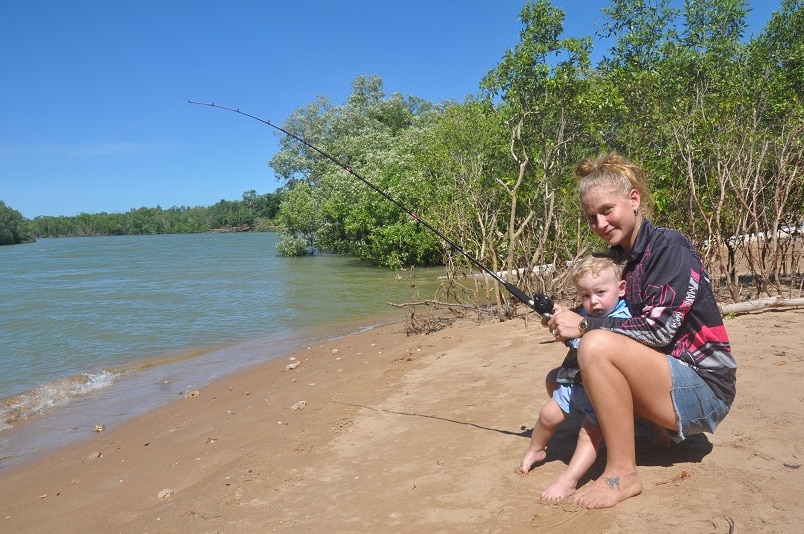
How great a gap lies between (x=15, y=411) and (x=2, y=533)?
3.33 meters

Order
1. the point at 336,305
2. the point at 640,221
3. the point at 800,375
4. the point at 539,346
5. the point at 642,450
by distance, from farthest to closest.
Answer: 1. the point at 336,305
2. the point at 539,346
3. the point at 800,375
4. the point at 642,450
5. the point at 640,221

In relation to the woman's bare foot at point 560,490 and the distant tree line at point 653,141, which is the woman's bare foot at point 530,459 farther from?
the distant tree line at point 653,141

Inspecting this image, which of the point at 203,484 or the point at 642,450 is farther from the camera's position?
the point at 203,484

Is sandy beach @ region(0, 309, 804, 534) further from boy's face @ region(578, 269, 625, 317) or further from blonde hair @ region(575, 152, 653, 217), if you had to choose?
blonde hair @ region(575, 152, 653, 217)

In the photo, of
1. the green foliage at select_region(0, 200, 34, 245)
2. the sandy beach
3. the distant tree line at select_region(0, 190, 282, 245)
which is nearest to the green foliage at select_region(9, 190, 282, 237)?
the distant tree line at select_region(0, 190, 282, 245)

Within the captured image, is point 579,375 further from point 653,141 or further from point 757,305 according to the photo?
point 653,141

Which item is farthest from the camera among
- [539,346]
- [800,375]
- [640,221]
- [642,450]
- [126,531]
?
[539,346]

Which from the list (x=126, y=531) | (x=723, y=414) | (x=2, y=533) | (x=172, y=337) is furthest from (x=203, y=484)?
(x=172, y=337)

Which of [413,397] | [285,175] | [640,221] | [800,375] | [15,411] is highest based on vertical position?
[285,175]

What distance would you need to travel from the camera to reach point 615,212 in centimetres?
274

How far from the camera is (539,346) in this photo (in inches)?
223

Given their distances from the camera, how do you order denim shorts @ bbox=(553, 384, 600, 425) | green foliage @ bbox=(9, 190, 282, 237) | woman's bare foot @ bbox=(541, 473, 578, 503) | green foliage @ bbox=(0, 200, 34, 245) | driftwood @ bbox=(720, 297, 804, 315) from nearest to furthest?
woman's bare foot @ bbox=(541, 473, 578, 503), denim shorts @ bbox=(553, 384, 600, 425), driftwood @ bbox=(720, 297, 804, 315), green foliage @ bbox=(0, 200, 34, 245), green foliage @ bbox=(9, 190, 282, 237)

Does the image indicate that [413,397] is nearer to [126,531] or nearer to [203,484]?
[203,484]

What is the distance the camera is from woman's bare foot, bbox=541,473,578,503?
259cm
